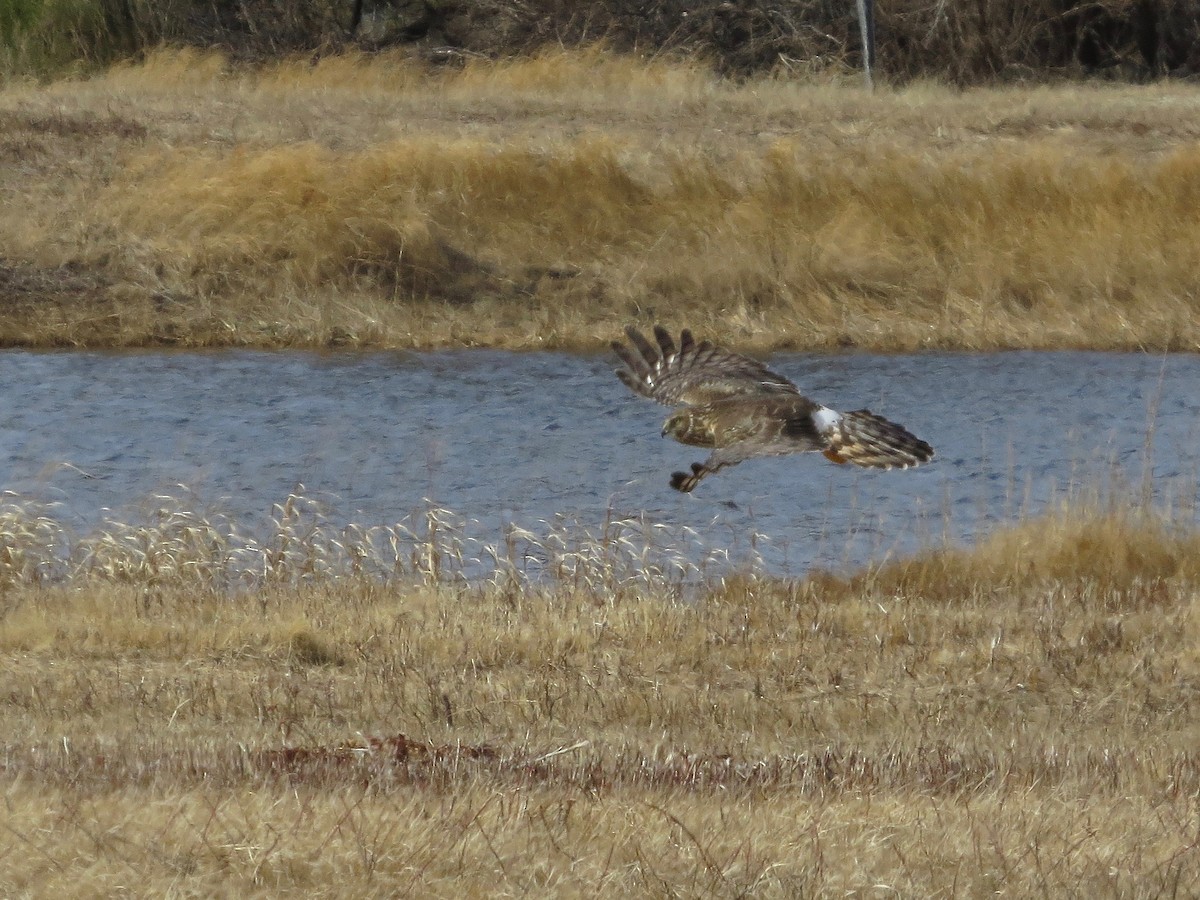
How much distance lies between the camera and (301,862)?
5133mm

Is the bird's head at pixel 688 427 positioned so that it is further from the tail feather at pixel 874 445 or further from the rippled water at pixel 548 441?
the rippled water at pixel 548 441

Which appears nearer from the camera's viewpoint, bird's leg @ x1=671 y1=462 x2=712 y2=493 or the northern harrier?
bird's leg @ x1=671 y1=462 x2=712 y2=493

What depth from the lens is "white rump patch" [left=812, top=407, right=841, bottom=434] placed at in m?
9.15

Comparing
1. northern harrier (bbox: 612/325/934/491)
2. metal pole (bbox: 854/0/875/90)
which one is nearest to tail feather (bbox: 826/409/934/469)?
northern harrier (bbox: 612/325/934/491)

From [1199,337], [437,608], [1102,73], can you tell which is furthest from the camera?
[1102,73]

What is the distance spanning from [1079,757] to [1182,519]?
5.45 m

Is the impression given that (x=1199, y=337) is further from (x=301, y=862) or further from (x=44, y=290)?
(x=301, y=862)

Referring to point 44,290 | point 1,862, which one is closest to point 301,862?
point 1,862

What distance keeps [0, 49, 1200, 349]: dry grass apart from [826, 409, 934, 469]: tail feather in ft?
37.3

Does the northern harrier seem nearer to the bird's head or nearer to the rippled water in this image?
the bird's head

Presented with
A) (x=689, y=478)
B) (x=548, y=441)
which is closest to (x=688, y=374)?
(x=689, y=478)

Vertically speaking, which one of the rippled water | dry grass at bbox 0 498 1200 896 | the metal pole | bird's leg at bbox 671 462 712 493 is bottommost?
the rippled water

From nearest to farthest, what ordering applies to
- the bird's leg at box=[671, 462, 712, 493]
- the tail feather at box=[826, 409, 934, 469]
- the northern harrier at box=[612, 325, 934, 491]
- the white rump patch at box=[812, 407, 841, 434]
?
1. the bird's leg at box=[671, 462, 712, 493]
2. the northern harrier at box=[612, 325, 934, 491]
3. the tail feather at box=[826, 409, 934, 469]
4. the white rump patch at box=[812, 407, 841, 434]

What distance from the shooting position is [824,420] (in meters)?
9.20
